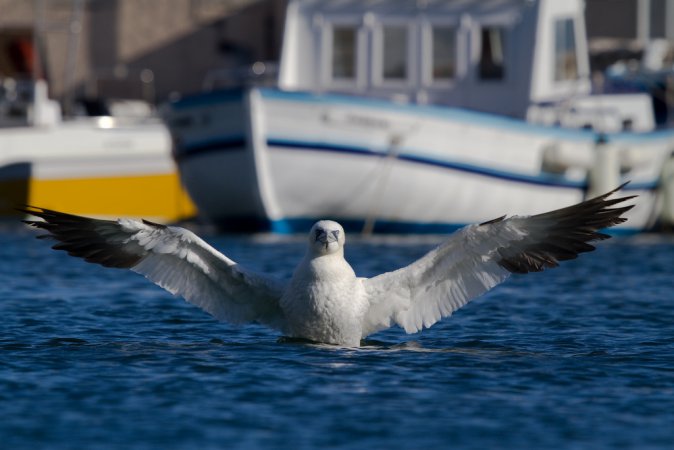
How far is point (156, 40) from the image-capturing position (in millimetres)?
42844

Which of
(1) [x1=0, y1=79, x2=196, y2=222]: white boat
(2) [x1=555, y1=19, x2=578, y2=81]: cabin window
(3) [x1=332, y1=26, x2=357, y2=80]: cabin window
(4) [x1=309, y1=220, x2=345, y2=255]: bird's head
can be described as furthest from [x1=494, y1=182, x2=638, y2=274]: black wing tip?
(1) [x1=0, y1=79, x2=196, y2=222]: white boat

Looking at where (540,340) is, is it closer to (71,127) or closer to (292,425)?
(292,425)

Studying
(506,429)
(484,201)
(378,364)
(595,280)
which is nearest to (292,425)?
(506,429)

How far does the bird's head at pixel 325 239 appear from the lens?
10.5m

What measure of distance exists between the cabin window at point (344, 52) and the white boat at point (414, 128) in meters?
0.02

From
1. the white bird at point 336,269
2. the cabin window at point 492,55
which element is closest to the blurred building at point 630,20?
the cabin window at point 492,55

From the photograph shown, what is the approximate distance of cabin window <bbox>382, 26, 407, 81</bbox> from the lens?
23.1 meters

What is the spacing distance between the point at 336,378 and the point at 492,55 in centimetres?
1438

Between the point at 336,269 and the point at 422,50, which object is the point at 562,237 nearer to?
the point at 336,269

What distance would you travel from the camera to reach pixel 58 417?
8.46 m

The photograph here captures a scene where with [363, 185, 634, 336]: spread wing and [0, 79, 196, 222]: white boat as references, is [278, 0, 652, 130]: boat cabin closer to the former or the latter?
[0, 79, 196, 222]: white boat

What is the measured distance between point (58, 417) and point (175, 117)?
14233mm

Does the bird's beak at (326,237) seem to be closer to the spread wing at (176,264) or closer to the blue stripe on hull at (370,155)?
the spread wing at (176,264)

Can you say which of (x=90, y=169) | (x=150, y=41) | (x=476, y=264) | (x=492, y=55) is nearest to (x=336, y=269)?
(x=476, y=264)
